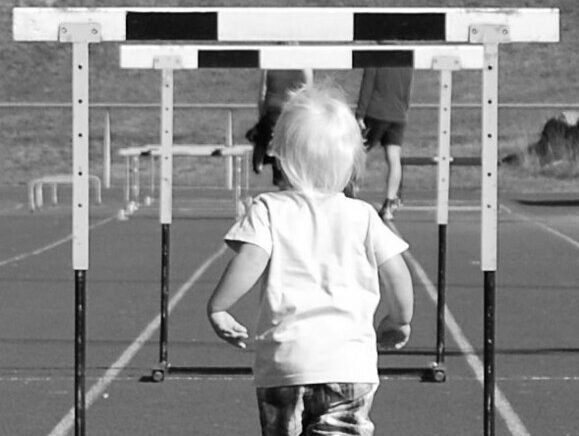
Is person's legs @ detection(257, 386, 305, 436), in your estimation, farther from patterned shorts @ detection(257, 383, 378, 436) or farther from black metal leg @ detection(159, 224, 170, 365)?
black metal leg @ detection(159, 224, 170, 365)

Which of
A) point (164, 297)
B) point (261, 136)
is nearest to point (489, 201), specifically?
point (164, 297)

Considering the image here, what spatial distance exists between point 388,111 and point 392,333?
387 inches

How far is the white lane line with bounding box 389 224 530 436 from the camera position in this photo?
8250 millimetres

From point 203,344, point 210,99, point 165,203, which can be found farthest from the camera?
point 210,99

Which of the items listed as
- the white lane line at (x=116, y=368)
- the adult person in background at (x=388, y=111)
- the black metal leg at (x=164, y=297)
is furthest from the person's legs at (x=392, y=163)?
the black metal leg at (x=164, y=297)

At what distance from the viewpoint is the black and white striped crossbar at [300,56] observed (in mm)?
7980

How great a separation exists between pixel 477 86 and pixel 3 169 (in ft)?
35.3

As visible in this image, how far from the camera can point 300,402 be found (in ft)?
16.1

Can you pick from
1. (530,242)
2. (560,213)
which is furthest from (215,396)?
(560,213)

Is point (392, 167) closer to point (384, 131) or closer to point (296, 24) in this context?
point (384, 131)

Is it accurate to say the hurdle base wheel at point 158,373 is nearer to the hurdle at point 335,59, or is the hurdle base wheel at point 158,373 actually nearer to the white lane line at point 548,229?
the hurdle at point 335,59

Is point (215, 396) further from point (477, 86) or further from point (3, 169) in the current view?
point (477, 86)

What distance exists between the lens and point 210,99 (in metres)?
39.6

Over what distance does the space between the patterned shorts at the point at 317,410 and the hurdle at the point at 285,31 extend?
1.55 metres
